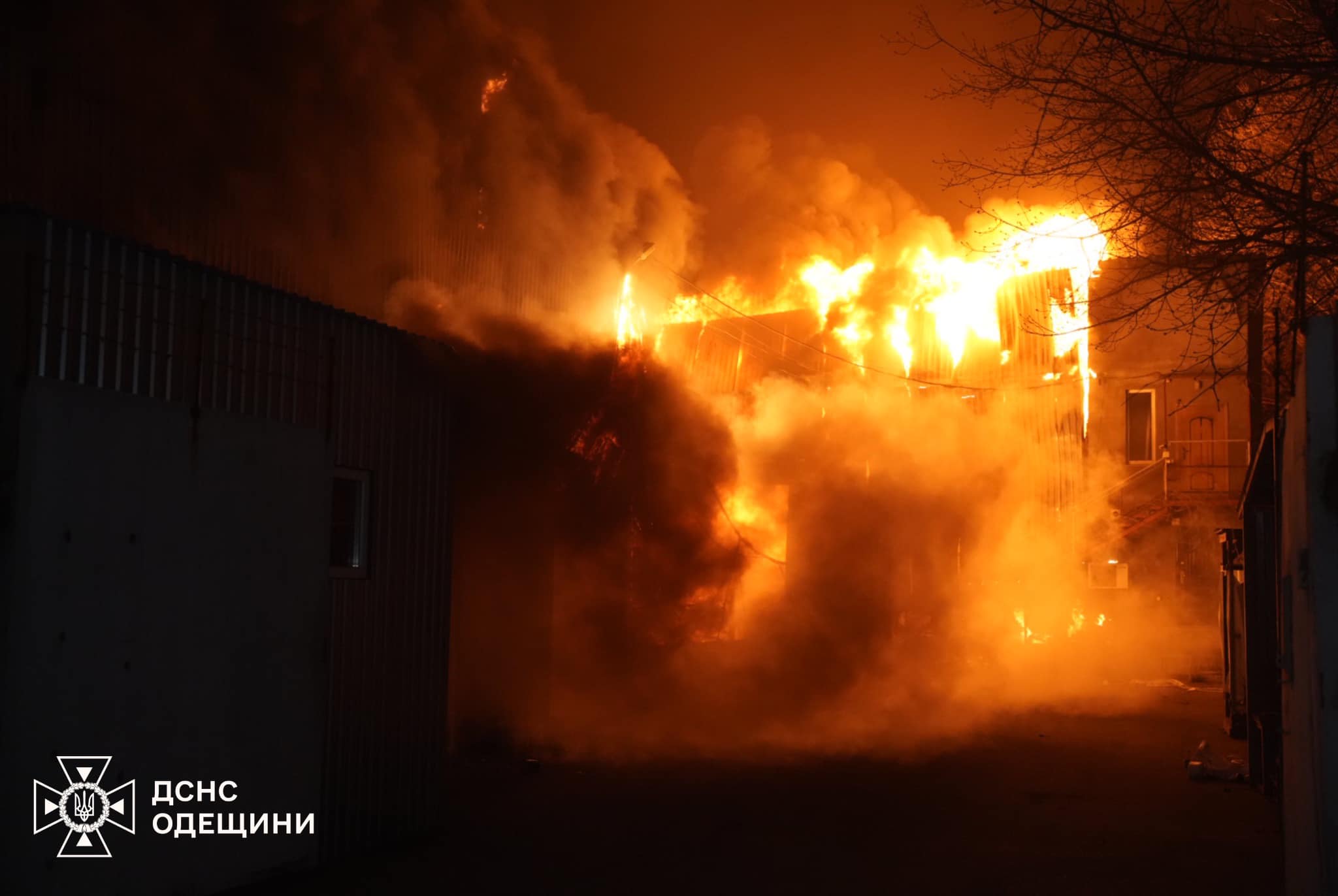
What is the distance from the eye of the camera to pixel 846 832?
888cm

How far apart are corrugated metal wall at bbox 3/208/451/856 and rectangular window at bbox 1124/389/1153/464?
75.0 ft

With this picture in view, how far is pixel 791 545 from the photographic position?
1972 centimetres

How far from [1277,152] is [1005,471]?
15.4m

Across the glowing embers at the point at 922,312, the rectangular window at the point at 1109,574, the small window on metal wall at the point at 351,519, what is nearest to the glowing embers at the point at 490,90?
the small window on metal wall at the point at 351,519

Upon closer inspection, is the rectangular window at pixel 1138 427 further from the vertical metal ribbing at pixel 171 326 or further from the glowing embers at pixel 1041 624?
the vertical metal ribbing at pixel 171 326

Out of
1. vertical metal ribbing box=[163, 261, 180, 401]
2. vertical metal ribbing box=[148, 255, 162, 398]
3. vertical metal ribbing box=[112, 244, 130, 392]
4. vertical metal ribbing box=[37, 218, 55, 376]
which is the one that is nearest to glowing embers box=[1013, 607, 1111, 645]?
vertical metal ribbing box=[163, 261, 180, 401]

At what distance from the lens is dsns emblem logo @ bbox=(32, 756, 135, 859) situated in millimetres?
5453

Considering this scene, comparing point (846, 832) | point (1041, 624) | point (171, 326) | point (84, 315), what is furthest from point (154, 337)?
point (1041, 624)

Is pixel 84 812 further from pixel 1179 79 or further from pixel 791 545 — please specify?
pixel 791 545

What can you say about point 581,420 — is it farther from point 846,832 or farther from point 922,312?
point 922,312

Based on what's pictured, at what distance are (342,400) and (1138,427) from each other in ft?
81.0

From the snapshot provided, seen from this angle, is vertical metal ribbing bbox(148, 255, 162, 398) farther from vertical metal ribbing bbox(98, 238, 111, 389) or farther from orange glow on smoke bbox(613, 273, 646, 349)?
orange glow on smoke bbox(613, 273, 646, 349)

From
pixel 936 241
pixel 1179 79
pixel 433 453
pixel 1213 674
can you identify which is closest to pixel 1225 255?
pixel 1179 79

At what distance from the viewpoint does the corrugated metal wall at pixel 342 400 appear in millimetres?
5852
